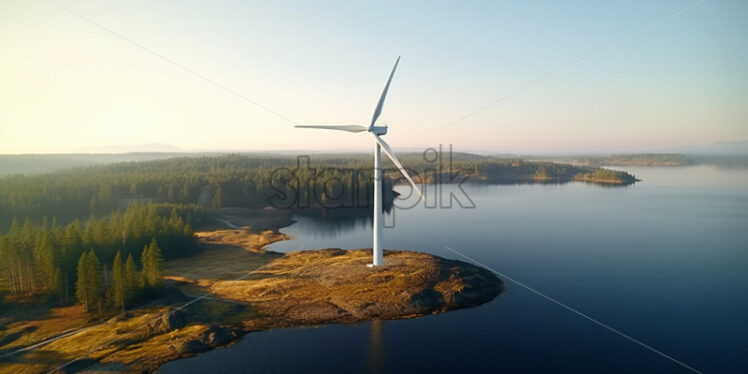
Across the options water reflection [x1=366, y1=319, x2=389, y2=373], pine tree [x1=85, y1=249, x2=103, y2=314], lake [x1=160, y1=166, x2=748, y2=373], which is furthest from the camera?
pine tree [x1=85, y1=249, x2=103, y2=314]

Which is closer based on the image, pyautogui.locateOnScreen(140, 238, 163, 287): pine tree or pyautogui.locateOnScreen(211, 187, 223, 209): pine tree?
pyautogui.locateOnScreen(140, 238, 163, 287): pine tree

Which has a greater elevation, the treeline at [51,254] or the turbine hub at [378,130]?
the turbine hub at [378,130]

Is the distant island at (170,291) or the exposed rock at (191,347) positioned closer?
the exposed rock at (191,347)

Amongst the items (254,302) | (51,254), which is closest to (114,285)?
(51,254)

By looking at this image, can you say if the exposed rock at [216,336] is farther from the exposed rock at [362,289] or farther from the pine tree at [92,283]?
the pine tree at [92,283]

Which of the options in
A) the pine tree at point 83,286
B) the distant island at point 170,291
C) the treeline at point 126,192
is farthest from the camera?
the treeline at point 126,192

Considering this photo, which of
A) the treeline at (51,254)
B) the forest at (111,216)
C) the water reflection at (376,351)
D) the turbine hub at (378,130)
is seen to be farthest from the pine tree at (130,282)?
the turbine hub at (378,130)

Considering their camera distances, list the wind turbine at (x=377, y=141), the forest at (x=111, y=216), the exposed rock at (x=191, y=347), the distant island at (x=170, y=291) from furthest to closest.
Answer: the wind turbine at (x=377, y=141)
the forest at (x=111, y=216)
the distant island at (x=170, y=291)
the exposed rock at (x=191, y=347)

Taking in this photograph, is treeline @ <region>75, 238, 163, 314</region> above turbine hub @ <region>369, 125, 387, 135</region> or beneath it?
beneath

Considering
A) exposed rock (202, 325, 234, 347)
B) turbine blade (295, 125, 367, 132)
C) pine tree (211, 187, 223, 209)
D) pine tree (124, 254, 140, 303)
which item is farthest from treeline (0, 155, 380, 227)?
exposed rock (202, 325, 234, 347)

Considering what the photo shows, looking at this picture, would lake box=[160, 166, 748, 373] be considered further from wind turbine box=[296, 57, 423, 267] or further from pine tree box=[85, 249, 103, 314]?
pine tree box=[85, 249, 103, 314]
